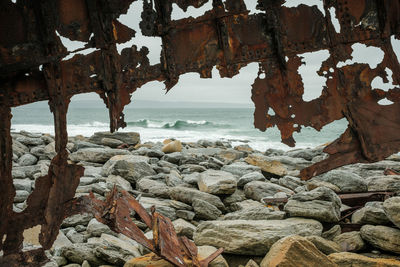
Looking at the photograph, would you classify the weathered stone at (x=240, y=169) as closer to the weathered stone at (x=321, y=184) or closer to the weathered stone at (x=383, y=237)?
the weathered stone at (x=321, y=184)

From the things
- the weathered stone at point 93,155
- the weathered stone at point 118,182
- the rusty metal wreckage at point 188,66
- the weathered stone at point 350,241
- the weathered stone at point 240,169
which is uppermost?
the rusty metal wreckage at point 188,66

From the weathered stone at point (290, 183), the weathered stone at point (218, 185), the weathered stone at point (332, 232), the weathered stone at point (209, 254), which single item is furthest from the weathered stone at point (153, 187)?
the weathered stone at point (332, 232)

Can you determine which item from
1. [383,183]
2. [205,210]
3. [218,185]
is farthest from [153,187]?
[383,183]

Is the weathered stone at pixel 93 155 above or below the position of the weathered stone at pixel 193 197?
above

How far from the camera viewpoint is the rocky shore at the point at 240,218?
3804 millimetres

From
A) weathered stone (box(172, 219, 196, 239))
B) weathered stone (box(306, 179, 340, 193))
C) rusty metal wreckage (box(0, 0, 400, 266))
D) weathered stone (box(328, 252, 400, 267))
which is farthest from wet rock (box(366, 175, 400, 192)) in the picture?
rusty metal wreckage (box(0, 0, 400, 266))

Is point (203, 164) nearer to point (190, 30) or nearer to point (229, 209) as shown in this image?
point (229, 209)

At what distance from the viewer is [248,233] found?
396 cm

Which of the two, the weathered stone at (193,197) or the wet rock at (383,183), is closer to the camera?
the weathered stone at (193,197)

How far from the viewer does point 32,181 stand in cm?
682

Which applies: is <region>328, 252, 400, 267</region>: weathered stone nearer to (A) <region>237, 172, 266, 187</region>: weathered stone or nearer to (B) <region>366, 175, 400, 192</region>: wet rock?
(B) <region>366, 175, 400, 192</region>: wet rock

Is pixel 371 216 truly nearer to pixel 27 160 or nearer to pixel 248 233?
pixel 248 233

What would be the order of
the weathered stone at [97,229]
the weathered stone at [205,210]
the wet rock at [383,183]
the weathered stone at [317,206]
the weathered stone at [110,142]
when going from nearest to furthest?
1. the weathered stone at [317,206]
2. the weathered stone at [97,229]
3. the weathered stone at [205,210]
4. the wet rock at [383,183]
5. the weathered stone at [110,142]

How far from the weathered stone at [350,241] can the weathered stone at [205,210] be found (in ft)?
6.00
